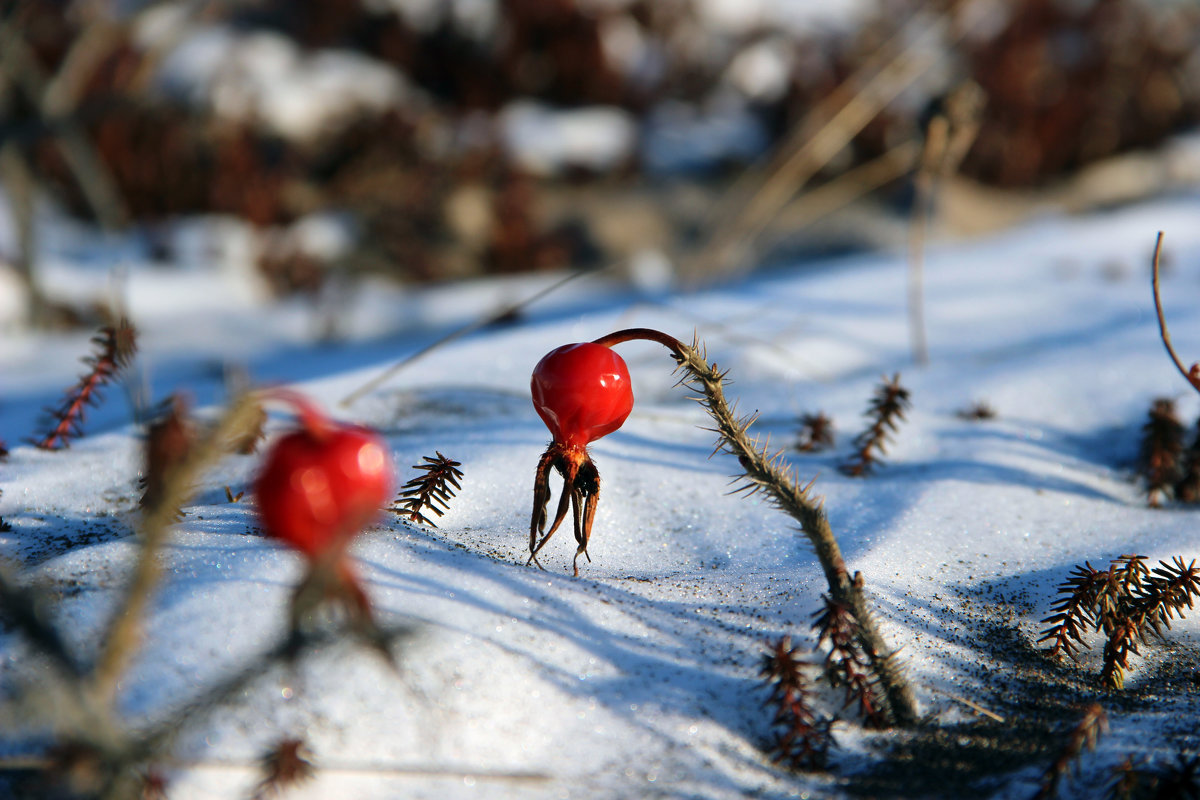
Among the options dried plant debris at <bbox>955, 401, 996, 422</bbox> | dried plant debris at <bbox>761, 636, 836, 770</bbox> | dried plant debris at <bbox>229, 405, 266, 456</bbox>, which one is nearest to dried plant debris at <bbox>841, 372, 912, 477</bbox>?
dried plant debris at <bbox>955, 401, 996, 422</bbox>

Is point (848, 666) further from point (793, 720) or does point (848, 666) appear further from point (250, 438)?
point (250, 438)

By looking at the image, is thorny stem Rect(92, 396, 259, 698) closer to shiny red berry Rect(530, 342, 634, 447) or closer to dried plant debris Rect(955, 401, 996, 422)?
shiny red berry Rect(530, 342, 634, 447)

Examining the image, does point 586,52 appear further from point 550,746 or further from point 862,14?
point 550,746

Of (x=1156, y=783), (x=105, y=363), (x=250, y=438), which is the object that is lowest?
(x=1156, y=783)

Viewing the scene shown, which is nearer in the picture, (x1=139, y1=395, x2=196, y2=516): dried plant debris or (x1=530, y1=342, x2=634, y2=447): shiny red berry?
(x1=139, y1=395, x2=196, y2=516): dried plant debris

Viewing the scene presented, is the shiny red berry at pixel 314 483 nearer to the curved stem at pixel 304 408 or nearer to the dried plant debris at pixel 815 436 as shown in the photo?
the curved stem at pixel 304 408

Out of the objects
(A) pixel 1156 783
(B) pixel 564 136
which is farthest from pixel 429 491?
(B) pixel 564 136

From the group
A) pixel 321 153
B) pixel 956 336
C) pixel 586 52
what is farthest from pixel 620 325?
pixel 586 52
